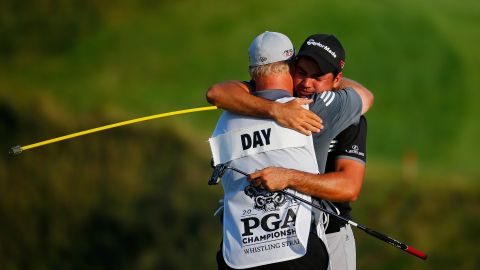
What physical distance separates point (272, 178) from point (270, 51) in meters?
0.54

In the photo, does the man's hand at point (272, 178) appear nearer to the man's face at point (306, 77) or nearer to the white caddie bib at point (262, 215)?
the white caddie bib at point (262, 215)

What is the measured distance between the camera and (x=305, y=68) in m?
4.63

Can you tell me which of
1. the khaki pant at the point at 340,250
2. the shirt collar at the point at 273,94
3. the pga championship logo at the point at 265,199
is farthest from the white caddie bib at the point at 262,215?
the khaki pant at the point at 340,250

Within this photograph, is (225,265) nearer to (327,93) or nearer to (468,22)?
(327,93)

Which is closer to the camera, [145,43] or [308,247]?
[308,247]

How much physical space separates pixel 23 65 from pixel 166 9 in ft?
6.27

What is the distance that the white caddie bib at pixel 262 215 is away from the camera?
14.0 ft

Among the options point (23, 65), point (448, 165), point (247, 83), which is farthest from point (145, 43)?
point (247, 83)

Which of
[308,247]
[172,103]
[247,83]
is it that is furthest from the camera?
[172,103]

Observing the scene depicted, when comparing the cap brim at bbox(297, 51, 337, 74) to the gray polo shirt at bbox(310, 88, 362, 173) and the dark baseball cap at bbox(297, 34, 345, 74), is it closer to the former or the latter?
the dark baseball cap at bbox(297, 34, 345, 74)

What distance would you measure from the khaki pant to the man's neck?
1000 millimetres

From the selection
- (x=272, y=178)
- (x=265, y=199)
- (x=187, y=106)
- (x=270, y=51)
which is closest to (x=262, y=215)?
(x=265, y=199)

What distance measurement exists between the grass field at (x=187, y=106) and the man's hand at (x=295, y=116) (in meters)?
7.27

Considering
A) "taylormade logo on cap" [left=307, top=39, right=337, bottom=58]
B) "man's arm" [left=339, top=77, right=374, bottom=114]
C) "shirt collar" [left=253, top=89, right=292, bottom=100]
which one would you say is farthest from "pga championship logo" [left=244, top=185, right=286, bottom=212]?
"taylormade logo on cap" [left=307, top=39, right=337, bottom=58]
